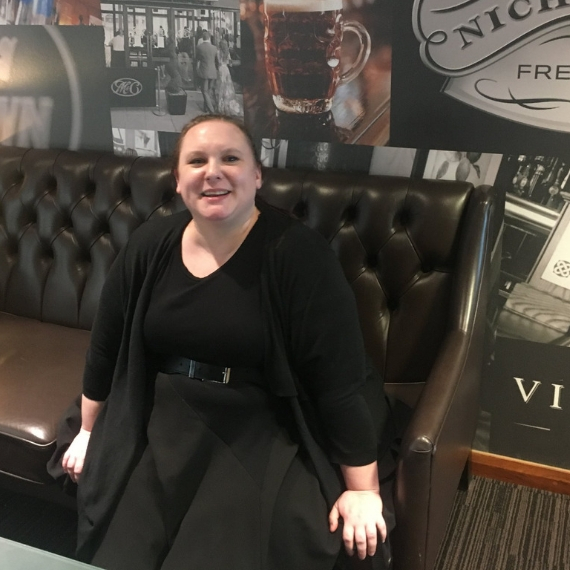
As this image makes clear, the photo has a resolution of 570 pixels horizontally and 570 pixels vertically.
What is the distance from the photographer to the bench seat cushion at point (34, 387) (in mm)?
1438

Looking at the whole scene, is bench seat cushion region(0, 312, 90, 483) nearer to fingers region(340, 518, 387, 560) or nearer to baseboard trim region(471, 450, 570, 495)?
fingers region(340, 518, 387, 560)

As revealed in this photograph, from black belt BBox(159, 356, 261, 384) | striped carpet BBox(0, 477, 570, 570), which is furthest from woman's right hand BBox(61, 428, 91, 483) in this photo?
striped carpet BBox(0, 477, 570, 570)

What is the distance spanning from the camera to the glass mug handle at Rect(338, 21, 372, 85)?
1.62 metres

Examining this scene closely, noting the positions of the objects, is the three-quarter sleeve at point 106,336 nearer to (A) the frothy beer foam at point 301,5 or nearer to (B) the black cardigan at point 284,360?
(B) the black cardigan at point 284,360

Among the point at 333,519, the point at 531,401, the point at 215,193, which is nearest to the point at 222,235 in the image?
the point at 215,193

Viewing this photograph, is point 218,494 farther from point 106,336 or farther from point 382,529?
point 106,336

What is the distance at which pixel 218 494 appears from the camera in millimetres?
1133

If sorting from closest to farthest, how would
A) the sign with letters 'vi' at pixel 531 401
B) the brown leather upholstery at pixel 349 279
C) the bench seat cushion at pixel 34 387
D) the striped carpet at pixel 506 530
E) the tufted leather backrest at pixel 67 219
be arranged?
the brown leather upholstery at pixel 349 279
the bench seat cushion at pixel 34 387
the striped carpet at pixel 506 530
the sign with letters 'vi' at pixel 531 401
the tufted leather backrest at pixel 67 219

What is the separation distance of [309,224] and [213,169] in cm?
51

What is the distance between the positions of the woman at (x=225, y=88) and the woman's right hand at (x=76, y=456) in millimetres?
1046

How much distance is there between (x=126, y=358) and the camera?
1298mm

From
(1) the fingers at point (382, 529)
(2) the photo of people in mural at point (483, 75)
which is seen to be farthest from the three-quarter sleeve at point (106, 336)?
(2) the photo of people in mural at point (483, 75)

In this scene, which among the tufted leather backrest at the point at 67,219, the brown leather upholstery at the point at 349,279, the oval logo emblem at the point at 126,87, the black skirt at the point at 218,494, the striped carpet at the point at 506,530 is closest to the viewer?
the black skirt at the point at 218,494

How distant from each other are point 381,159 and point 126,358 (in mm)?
914
